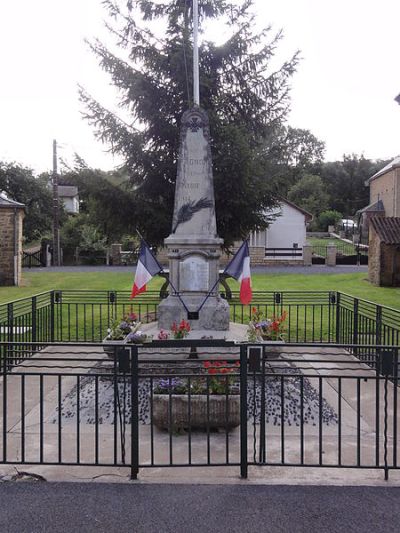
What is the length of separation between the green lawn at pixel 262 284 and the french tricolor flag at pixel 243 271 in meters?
9.23

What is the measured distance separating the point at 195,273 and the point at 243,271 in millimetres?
1127

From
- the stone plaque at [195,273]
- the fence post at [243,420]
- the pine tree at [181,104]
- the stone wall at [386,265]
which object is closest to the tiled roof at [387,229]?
the stone wall at [386,265]

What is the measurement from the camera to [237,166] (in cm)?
1149

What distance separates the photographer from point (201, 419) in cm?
520

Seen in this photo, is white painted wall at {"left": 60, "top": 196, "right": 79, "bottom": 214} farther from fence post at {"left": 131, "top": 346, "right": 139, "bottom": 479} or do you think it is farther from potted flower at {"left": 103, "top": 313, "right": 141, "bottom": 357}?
fence post at {"left": 131, "top": 346, "right": 139, "bottom": 479}

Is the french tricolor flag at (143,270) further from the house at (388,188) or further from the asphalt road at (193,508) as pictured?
the house at (388,188)

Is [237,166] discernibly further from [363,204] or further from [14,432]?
[363,204]

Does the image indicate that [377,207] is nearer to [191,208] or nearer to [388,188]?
[388,188]

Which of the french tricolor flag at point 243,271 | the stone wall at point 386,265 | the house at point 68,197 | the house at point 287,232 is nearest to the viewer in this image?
the french tricolor flag at point 243,271

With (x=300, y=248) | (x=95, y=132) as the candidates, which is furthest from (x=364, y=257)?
(x=95, y=132)

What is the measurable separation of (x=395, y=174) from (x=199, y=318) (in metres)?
32.6

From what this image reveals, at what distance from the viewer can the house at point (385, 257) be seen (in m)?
21.7

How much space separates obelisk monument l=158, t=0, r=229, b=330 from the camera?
8.57m

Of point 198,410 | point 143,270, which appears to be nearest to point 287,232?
point 143,270
